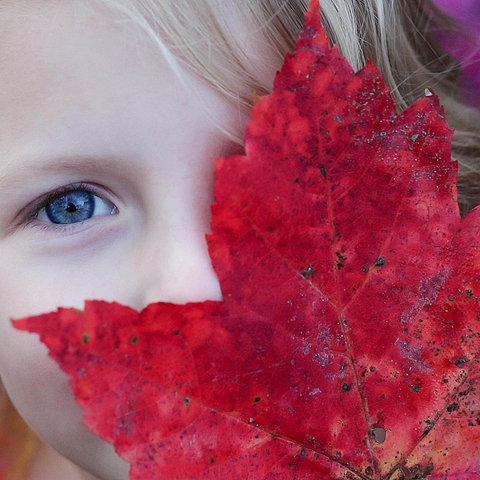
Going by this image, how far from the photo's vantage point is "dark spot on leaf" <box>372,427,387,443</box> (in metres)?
0.39

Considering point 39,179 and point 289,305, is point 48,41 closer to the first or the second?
point 39,179

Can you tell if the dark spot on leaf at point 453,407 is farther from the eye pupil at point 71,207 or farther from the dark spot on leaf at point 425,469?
the eye pupil at point 71,207

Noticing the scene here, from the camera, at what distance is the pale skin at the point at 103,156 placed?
0.52 meters

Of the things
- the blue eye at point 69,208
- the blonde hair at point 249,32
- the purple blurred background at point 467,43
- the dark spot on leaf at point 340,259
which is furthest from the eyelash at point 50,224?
the purple blurred background at point 467,43

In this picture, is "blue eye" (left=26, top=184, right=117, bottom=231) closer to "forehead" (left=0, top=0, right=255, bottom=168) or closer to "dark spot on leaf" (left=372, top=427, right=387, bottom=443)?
"forehead" (left=0, top=0, right=255, bottom=168)

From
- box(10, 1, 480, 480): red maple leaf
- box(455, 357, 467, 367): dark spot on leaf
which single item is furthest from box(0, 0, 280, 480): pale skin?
box(455, 357, 467, 367): dark spot on leaf

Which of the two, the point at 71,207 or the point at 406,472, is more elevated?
the point at 71,207

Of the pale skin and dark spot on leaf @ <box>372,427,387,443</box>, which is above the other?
the pale skin

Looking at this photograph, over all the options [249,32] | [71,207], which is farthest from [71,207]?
[249,32]

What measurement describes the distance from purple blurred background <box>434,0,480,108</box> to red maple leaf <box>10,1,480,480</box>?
0.54 metres

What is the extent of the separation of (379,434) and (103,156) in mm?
428

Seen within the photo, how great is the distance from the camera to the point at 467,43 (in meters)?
0.82

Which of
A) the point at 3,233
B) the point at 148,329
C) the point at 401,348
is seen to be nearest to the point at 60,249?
the point at 3,233

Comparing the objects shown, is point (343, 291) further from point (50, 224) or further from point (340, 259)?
point (50, 224)
